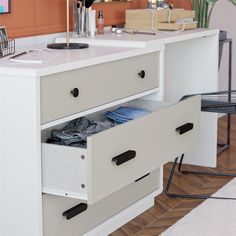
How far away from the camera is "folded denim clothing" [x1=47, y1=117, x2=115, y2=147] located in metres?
2.05

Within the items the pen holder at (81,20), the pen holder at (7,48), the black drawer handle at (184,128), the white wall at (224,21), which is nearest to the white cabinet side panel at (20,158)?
the pen holder at (7,48)

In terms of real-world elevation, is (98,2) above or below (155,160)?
above

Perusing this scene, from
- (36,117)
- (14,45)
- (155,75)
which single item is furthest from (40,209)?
(155,75)

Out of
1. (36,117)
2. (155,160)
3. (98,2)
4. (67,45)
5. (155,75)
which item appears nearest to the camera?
(36,117)

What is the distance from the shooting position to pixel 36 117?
1806mm

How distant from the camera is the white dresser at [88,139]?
1.83m

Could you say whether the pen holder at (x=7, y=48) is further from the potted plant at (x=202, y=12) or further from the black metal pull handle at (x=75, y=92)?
the potted plant at (x=202, y=12)

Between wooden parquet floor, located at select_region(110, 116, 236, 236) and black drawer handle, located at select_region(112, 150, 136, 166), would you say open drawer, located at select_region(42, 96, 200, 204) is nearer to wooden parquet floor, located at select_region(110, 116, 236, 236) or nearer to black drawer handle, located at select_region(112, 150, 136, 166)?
black drawer handle, located at select_region(112, 150, 136, 166)

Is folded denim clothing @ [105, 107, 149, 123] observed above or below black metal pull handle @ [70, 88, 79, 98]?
below

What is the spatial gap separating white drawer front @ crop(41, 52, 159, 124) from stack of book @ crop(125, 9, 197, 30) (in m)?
0.44

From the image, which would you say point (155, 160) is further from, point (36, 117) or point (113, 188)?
point (36, 117)

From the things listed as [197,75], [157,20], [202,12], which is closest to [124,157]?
[157,20]

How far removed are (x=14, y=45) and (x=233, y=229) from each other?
1.10 meters

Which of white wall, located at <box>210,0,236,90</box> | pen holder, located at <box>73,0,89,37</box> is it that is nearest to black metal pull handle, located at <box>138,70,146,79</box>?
pen holder, located at <box>73,0,89,37</box>
